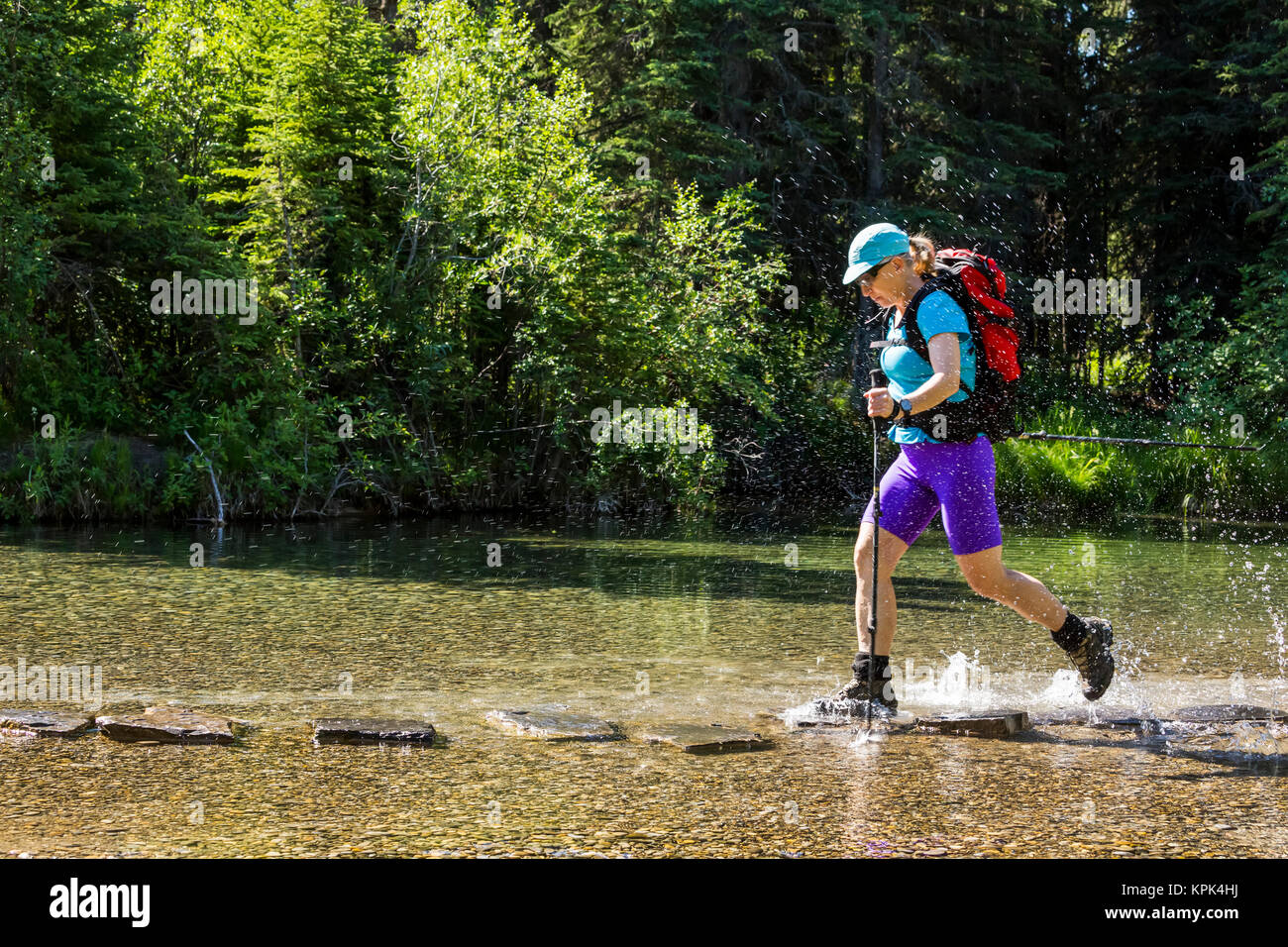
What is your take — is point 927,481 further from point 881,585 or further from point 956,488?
point 881,585

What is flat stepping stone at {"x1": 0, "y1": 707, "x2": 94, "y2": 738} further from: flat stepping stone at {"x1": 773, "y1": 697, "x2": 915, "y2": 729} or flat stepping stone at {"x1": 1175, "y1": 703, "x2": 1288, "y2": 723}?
flat stepping stone at {"x1": 1175, "y1": 703, "x2": 1288, "y2": 723}

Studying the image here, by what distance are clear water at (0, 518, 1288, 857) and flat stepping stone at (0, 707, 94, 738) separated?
0.20m

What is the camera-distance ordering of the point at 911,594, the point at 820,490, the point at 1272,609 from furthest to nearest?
the point at 820,490
the point at 911,594
the point at 1272,609

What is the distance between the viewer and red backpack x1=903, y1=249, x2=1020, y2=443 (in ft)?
19.6

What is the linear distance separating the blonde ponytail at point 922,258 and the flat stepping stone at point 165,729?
3585 mm

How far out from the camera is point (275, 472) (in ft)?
54.8

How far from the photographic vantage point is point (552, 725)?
19.2ft

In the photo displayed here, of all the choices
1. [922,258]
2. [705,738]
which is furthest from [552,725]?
[922,258]

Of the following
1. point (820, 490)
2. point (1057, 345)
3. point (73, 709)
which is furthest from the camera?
point (1057, 345)

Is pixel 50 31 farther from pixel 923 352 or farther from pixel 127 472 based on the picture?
pixel 923 352

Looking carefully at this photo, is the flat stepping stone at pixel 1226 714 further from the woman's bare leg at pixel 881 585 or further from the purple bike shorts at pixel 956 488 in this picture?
the woman's bare leg at pixel 881 585

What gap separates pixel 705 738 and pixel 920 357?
1.95 metres

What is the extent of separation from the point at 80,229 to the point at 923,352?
1366 centimetres

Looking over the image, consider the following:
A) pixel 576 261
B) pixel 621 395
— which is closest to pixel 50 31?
pixel 576 261
